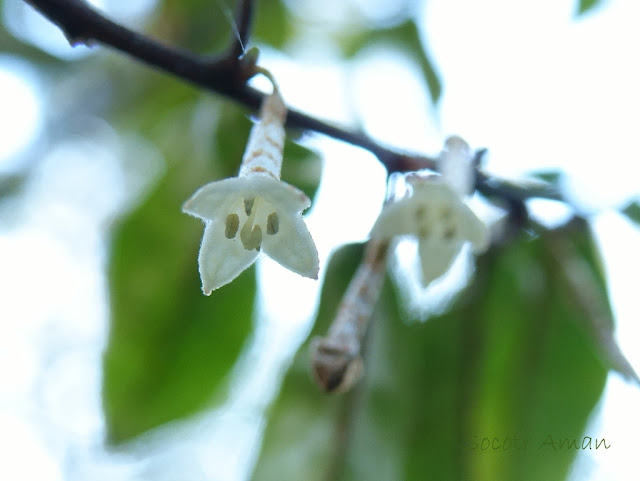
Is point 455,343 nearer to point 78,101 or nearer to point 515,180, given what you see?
point 515,180

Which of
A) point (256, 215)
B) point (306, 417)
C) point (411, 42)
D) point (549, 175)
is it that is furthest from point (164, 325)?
point (411, 42)

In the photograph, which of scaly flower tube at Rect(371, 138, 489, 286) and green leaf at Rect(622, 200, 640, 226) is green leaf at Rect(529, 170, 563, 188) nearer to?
green leaf at Rect(622, 200, 640, 226)

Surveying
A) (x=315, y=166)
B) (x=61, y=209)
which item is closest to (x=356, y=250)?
(x=315, y=166)

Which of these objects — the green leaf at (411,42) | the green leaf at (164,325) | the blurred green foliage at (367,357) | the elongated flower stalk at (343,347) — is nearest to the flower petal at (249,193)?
the elongated flower stalk at (343,347)

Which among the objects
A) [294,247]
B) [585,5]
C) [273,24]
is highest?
[273,24]

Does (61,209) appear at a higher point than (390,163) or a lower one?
higher

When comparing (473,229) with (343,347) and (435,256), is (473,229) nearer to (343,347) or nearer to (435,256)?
(435,256)
